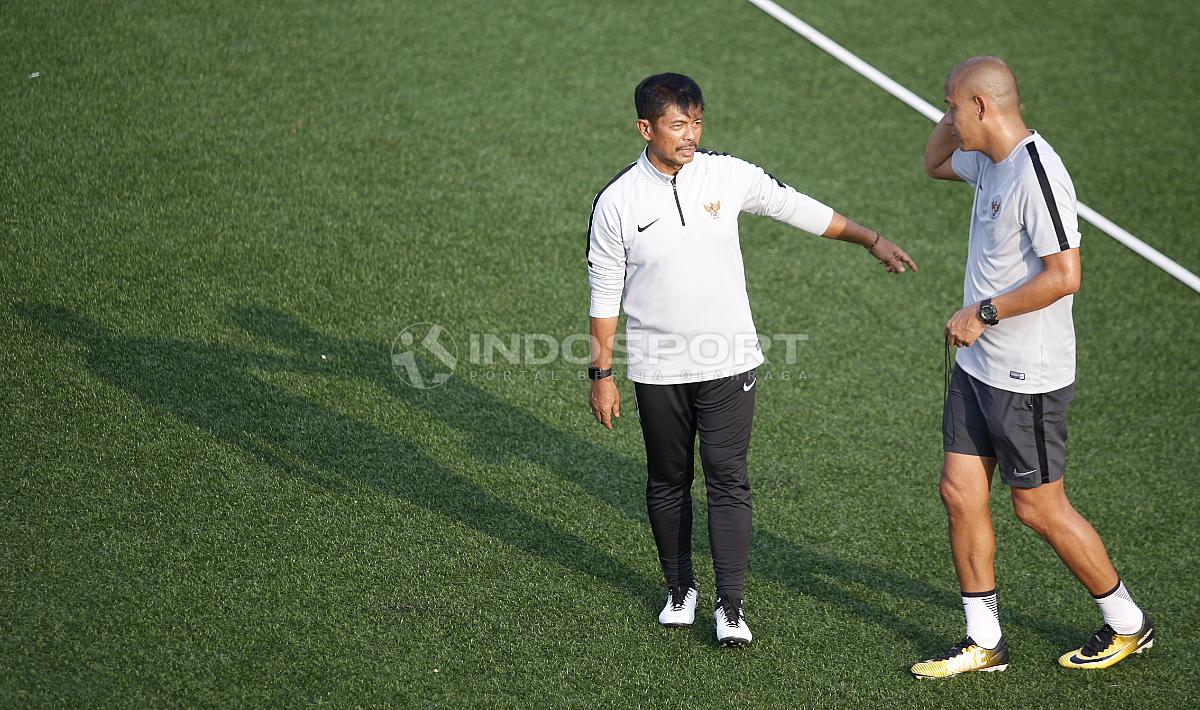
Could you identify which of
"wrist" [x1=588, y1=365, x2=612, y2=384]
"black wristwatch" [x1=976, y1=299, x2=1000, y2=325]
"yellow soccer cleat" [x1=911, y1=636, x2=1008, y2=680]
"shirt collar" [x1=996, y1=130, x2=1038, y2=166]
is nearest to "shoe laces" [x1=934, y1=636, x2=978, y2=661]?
"yellow soccer cleat" [x1=911, y1=636, x2=1008, y2=680]

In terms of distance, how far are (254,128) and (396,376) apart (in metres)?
2.33

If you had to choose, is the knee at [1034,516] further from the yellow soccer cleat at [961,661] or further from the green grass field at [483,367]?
the green grass field at [483,367]

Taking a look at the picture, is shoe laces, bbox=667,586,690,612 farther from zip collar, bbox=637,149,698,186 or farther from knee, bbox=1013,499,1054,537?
zip collar, bbox=637,149,698,186

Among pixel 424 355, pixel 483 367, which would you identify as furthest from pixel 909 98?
pixel 424 355

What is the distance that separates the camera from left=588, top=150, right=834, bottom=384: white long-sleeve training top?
3.57 metres

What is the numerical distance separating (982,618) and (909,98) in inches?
189

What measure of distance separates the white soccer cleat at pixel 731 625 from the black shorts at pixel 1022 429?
3.29ft

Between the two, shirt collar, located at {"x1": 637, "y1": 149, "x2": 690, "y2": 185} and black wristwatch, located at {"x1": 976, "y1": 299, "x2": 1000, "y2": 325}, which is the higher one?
shirt collar, located at {"x1": 637, "y1": 149, "x2": 690, "y2": 185}

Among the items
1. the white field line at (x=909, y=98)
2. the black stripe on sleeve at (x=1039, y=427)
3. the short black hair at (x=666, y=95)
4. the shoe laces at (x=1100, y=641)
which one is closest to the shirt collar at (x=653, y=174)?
the short black hair at (x=666, y=95)

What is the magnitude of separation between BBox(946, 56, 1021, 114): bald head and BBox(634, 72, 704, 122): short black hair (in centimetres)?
82

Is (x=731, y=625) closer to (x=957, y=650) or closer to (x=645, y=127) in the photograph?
(x=957, y=650)

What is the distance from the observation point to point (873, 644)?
4055mm

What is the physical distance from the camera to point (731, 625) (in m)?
3.92

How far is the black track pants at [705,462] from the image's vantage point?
12.3 feet
